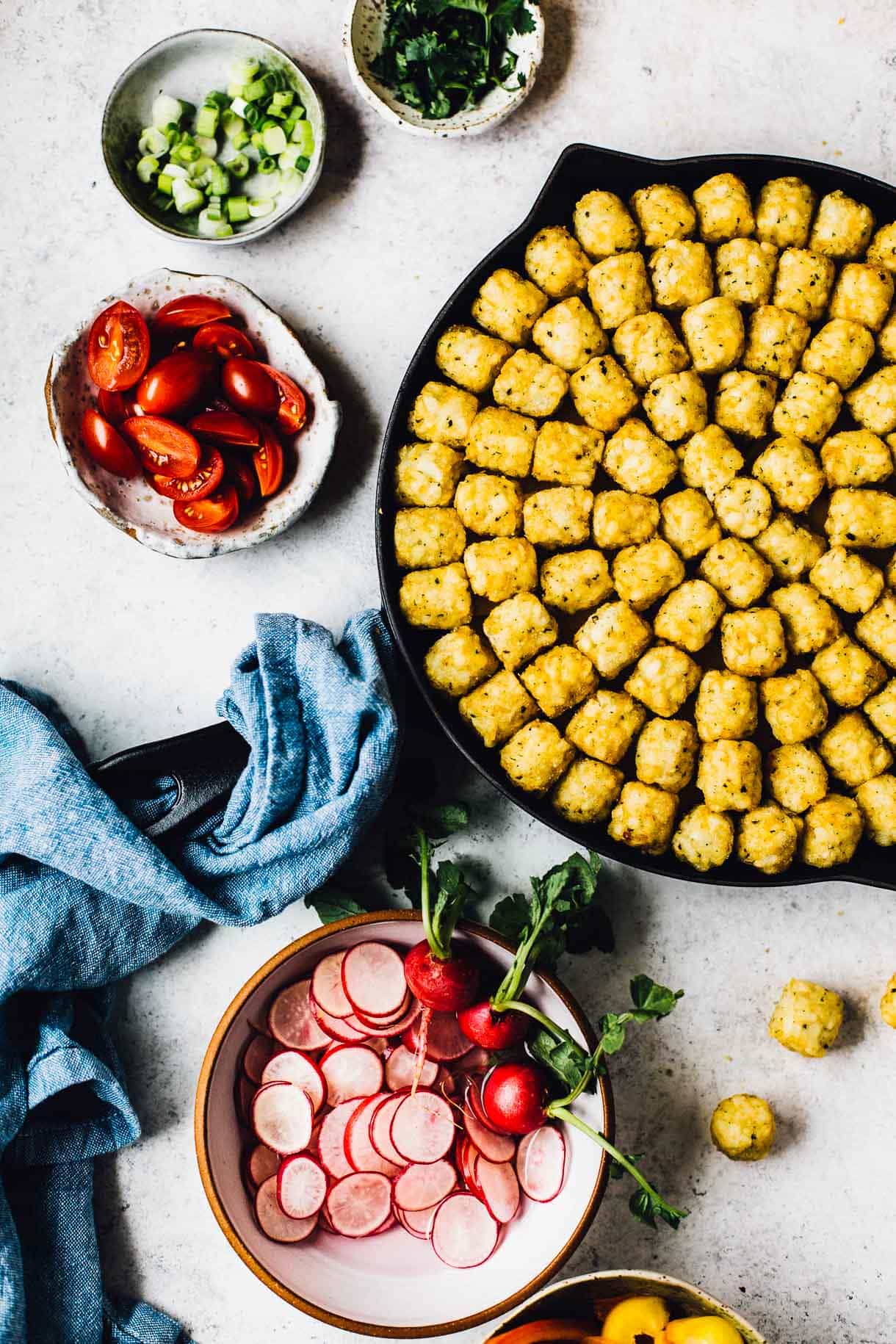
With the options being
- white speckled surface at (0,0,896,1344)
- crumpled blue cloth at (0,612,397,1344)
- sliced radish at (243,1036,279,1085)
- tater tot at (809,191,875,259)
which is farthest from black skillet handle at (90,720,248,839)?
tater tot at (809,191,875,259)

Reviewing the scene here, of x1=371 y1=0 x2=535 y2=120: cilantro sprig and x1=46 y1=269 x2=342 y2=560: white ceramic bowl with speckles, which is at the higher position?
x1=371 y1=0 x2=535 y2=120: cilantro sprig

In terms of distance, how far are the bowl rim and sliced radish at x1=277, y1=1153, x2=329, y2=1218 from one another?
0.15 m

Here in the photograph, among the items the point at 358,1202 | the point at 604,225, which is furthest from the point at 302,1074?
the point at 604,225

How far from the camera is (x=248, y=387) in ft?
7.95

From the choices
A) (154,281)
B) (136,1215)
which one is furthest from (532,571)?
(136,1215)

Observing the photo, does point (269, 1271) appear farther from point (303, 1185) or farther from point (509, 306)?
point (509, 306)

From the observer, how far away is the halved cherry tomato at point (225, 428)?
2.40m

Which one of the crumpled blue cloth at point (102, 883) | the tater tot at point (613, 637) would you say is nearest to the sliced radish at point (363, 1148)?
the crumpled blue cloth at point (102, 883)

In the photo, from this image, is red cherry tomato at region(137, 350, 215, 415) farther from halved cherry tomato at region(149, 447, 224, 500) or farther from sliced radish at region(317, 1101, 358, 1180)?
sliced radish at region(317, 1101, 358, 1180)

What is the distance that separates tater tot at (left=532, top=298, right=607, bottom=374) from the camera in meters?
2.32

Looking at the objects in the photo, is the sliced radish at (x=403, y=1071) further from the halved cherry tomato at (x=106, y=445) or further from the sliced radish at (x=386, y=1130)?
the halved cherry tomato at (x=106, y=445)

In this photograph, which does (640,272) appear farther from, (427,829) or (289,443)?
(427,829)

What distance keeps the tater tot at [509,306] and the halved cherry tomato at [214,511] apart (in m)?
0.67

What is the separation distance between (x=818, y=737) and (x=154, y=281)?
5.82 ft
